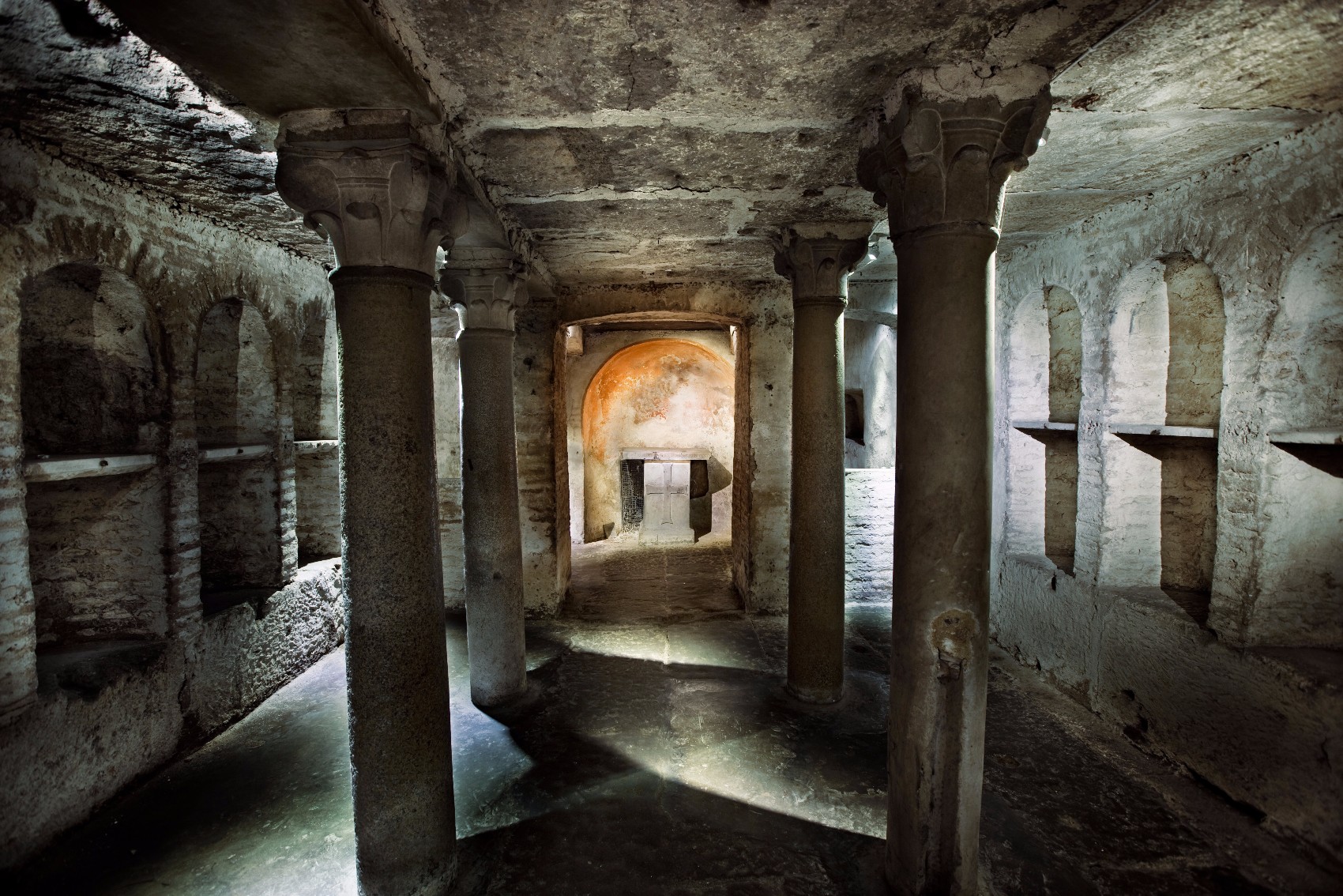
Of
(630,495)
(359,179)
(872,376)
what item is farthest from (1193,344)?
(630,495)

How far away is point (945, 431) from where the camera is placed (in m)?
2.33

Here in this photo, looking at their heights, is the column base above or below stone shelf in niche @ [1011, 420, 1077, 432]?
below

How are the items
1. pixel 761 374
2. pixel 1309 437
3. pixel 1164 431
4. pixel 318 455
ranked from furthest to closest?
1. pixel 761 374
2. pixel 318 455
3. pixel 1164 431
4. pixel 1309 437

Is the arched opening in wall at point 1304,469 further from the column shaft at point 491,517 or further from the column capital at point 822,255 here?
the column shaft at point 491,517

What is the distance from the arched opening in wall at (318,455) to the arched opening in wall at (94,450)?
1732 millimetres

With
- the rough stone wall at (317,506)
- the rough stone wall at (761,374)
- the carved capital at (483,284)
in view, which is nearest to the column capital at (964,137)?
the carved capital at (483,284)

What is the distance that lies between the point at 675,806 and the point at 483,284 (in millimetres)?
3446

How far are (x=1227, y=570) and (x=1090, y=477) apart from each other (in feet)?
3.93

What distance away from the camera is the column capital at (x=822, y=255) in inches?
157

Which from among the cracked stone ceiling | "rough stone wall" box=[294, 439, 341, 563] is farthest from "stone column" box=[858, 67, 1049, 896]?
"rough stone wall" box=[294, 439, 341, 563]

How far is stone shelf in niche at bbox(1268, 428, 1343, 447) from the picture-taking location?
2.95 meters

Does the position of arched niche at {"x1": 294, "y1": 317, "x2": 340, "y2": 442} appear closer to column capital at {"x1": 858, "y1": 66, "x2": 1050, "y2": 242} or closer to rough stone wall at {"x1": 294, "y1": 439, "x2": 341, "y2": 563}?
rough stone wall at {"x1": 294, "y1": 439, "x2": 341, "y2": 563}

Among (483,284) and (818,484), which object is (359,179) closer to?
(483,284)

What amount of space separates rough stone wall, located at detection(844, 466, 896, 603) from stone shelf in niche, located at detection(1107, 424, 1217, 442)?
102 inches
